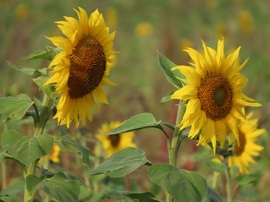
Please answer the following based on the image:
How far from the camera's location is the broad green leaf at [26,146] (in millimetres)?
1912

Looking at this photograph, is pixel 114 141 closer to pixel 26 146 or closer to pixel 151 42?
pixel 26 146

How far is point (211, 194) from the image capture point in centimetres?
209

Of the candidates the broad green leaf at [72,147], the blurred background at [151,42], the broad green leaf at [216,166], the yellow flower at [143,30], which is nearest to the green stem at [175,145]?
the broad green leaf at [72,147]

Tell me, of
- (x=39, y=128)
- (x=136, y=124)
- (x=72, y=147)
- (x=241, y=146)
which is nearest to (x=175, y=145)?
(x=136, y=124)

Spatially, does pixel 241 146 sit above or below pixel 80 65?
below

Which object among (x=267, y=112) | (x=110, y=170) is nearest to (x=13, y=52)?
(x=267, y=112)

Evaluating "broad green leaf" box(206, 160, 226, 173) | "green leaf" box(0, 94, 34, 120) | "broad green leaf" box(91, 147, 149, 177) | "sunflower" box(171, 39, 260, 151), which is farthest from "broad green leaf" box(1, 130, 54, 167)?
"broad green leaf" box(206, 160, 226, 173)

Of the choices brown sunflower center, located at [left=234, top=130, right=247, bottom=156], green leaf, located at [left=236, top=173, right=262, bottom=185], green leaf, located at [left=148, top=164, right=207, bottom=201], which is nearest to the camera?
green leaf, located at [left=148, top=164, right=207, bottom=201]

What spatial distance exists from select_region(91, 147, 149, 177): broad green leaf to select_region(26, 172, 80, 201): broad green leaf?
10 cm

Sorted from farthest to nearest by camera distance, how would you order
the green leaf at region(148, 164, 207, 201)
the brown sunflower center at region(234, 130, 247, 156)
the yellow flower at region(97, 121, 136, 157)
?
the yellow flower at region(97, 121, 136, 157) → the brown sunflower center at region(234, 130, 247, 156) → the green leaf at region(148, 164, 207, 201)

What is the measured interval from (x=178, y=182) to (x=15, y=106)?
1.73ft

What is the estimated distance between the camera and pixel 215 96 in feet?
6.81

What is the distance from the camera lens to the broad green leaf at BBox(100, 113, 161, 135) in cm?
199

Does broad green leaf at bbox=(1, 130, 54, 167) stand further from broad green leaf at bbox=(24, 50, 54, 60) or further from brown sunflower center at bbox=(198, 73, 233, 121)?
brown sunflower center at bbox=(198, 73, 233, 121)
